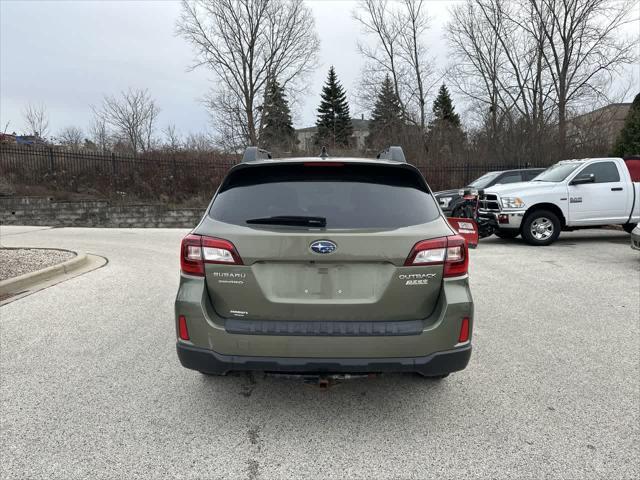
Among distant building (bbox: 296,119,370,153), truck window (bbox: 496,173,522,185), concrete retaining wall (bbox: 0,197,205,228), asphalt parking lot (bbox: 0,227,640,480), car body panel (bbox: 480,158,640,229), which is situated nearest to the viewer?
asphalt parking lot (bbox: 0,227,640,480)

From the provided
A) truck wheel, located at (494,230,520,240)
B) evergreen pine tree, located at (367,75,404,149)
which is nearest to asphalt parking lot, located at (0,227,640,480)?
→ truck wheel, located at (494,230,520,240)

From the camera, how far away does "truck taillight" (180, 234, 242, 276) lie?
263 cm

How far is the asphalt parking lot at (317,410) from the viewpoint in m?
2.51

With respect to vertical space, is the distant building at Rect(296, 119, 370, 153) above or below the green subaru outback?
above

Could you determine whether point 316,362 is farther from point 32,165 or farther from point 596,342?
point 32,165

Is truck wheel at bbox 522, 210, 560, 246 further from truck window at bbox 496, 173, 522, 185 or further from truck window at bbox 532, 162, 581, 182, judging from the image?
truck window at bbox 496, 173, 522, 185

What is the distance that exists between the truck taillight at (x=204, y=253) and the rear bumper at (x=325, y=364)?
19.7 inches

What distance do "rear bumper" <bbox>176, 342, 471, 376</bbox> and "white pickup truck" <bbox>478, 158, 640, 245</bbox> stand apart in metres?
8.81

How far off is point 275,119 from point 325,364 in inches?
1288

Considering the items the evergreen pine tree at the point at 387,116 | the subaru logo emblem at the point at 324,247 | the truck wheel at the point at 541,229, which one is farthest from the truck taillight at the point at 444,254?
the evergreen pine tree at the point at 387,116

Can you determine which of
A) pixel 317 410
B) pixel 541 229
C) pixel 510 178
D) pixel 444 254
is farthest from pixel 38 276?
pixel 510 178

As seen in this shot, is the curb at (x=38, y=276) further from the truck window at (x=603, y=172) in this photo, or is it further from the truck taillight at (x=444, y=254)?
the truck window at (x=603, y=172)

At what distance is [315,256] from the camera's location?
2.58 m

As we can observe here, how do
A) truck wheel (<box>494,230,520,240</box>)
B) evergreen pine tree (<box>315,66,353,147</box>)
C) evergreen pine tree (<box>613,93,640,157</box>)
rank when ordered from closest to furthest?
truck wheel (<box>494,230,520,240</box>) < evergreen pine tree (<box>613,93,640,157</box>) < evergreen pine tree (<box>315,66,353,147</box>)
